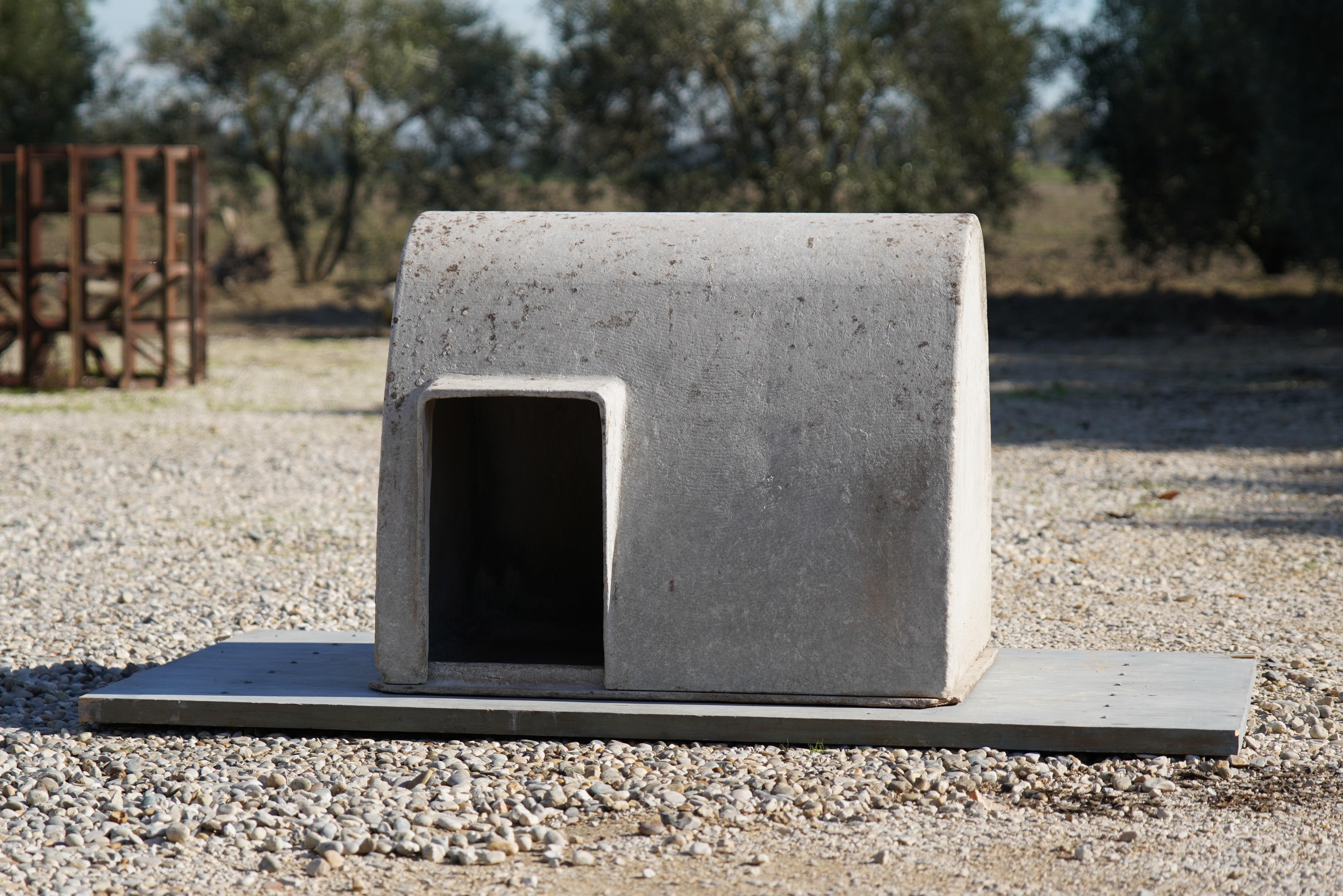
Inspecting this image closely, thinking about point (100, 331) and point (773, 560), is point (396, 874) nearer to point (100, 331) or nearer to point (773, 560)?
point (773, 560)

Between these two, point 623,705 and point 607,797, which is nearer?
point 607,797

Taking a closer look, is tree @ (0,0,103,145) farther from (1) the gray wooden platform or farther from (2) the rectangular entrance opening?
(1) the gray wooden platform

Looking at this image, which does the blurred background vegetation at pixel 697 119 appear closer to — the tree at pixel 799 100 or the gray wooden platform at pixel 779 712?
the tree at pixel 799 100

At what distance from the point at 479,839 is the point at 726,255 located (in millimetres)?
1860

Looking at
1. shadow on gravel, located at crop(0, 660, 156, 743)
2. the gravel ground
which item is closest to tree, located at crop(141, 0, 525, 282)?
the gravel ground

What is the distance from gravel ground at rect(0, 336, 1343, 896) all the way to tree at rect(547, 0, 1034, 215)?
11922 millimetres

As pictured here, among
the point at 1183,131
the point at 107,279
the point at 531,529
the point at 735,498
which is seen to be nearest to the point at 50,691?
the point at 531,529

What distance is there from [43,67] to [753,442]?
70.8ft

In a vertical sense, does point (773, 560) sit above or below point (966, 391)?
below

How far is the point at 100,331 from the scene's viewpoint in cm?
1510

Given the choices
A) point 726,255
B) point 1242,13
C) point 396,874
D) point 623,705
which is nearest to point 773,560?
point 623,705

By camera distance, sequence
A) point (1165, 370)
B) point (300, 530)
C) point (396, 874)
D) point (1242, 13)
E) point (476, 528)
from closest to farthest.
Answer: point (396, 874), point (476, 528), point (300, 530), point (1242, 13), point (1165, 370)

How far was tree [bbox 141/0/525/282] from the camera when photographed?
23969 mm

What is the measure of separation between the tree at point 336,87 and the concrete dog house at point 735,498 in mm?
21423
